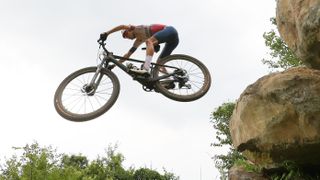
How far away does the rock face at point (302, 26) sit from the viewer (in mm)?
9070

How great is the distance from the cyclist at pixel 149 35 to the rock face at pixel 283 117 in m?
2.54

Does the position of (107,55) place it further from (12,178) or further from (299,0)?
(12,178)

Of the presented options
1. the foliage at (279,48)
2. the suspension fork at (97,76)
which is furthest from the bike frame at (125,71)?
the foliage at (279,48)

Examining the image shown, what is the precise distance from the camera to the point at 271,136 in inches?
446

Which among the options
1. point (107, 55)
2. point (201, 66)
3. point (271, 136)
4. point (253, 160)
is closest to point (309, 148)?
point (271, 136)

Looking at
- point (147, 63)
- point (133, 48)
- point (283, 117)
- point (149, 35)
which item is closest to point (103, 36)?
point (133, 48)

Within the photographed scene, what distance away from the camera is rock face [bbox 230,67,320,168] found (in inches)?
430

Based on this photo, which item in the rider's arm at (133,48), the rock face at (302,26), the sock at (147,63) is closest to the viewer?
the rock face at (302,26)

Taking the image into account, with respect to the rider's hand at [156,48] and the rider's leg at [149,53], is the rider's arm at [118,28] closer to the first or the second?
the rider's leg at [149,53]

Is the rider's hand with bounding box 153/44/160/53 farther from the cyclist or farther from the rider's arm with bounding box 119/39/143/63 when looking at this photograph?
the rider's arm with bounding box 119/39/143/63

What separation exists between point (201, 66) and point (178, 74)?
612 mm

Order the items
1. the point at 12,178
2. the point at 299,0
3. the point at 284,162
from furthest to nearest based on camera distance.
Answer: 1. the point at 12,178
2. the point at 284,162
3. the point at 299,0

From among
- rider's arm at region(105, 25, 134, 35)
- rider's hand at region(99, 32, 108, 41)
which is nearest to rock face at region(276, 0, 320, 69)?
rider's arm at region(105, 25, 134, 35)

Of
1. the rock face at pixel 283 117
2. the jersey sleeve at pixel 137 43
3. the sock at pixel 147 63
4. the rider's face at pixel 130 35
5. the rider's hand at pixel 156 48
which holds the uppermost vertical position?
the rider's face at pixel 130 35
